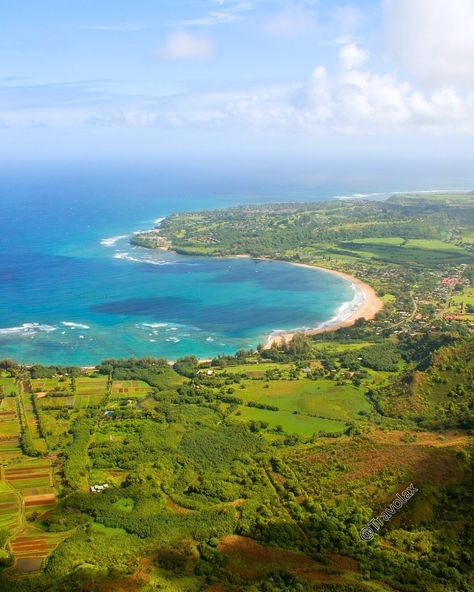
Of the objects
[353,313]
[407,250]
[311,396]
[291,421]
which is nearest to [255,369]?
[311,396]

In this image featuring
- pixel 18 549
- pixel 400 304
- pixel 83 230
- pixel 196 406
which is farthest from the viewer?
pixel 83 230

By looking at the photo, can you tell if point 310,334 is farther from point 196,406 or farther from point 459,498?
point 459,498

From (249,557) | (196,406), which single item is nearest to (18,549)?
(249,557)

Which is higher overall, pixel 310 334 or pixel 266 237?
pixel 266 237

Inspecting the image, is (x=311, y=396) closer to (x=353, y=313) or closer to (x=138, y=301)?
(x=353, y=313)

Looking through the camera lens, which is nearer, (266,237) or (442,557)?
(442,557)

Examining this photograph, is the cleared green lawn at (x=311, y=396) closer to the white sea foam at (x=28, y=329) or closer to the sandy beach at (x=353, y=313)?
the sandy beach at (x=353, y=313)
